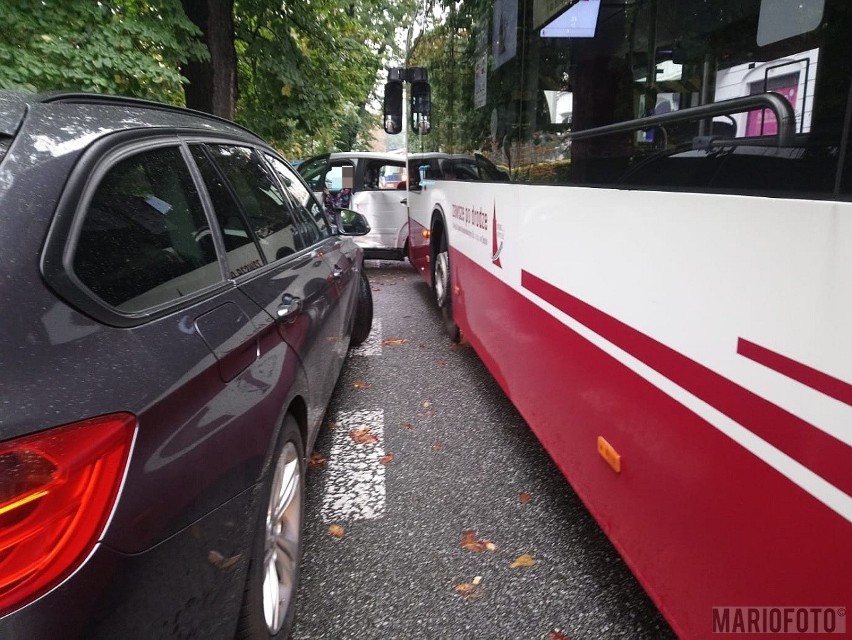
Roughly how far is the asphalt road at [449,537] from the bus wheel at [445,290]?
1.35m

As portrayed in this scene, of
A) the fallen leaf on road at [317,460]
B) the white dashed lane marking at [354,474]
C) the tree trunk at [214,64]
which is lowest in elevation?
the white dashed lane marking at [354,474]

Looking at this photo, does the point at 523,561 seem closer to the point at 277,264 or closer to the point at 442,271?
the point at 277,264

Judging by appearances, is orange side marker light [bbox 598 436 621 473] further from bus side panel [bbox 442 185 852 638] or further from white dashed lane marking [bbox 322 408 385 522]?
white dashed lane marking [bbox 322 408 385 522]

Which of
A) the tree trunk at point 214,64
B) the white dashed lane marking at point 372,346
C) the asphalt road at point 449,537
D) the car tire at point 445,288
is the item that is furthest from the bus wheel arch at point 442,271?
the tree trunk at point 214,64

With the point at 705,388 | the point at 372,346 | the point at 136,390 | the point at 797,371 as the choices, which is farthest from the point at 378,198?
the point at 797,371

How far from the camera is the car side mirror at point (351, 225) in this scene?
436 centimetres

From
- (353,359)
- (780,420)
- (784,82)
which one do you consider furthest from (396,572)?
→ (353,359)

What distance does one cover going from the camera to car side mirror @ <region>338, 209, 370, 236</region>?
4365 millimetres

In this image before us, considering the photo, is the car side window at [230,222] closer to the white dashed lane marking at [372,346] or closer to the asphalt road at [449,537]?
the asphalt road at [449,537]

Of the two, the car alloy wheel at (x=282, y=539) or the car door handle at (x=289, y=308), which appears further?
the car door handle at (x=289, y=308)

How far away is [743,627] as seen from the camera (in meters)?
1.36

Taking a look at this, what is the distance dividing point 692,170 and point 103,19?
6001 mm

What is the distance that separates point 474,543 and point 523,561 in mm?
229

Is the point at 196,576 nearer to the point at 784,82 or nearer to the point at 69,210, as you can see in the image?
the point at 69,210
